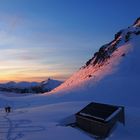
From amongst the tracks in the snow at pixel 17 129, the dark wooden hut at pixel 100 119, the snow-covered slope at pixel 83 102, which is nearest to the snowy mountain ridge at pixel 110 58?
the snow-covered slope at pixel 83 102

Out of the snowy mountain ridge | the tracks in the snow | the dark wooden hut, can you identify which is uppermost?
the snowy mountain ridge

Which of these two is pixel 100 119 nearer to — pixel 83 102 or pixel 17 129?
pixel 17 129

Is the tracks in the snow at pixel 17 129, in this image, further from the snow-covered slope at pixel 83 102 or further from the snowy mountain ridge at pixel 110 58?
the snowy mountain ridge at pixel 110 58

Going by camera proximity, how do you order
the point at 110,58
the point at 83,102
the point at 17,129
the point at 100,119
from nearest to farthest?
1. the point at 100,119
2. the point at 17,129
3. the point at 83,102
4. the point at 110,58

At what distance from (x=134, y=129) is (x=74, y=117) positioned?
29.9 ft

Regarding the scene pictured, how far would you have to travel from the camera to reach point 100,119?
3148 cm

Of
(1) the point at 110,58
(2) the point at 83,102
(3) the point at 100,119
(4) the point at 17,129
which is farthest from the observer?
(1) the point at 110,58

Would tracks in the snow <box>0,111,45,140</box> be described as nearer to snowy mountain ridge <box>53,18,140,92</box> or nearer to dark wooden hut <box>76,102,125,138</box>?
dark wooden hut <box>76,102,125,138</box>

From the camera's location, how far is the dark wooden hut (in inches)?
1215

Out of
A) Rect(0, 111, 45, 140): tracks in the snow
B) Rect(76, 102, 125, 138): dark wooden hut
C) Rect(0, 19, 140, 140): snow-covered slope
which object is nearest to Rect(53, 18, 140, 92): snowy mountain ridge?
Rect(0, 19, 140, 140): snow-covered slope

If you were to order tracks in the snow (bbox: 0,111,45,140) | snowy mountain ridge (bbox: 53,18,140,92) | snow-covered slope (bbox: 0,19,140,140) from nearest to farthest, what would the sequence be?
tracks in the snow (bbox: 0,111,45,140) < snow-covered slope (bbox: 0,19,140,140) < snowy mountain ridge (bbox: 53,18,140,92)

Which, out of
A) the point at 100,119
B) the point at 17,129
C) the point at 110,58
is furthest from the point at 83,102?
the point at 110,58

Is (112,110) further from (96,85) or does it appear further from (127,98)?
(96,85)

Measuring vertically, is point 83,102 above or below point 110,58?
below
